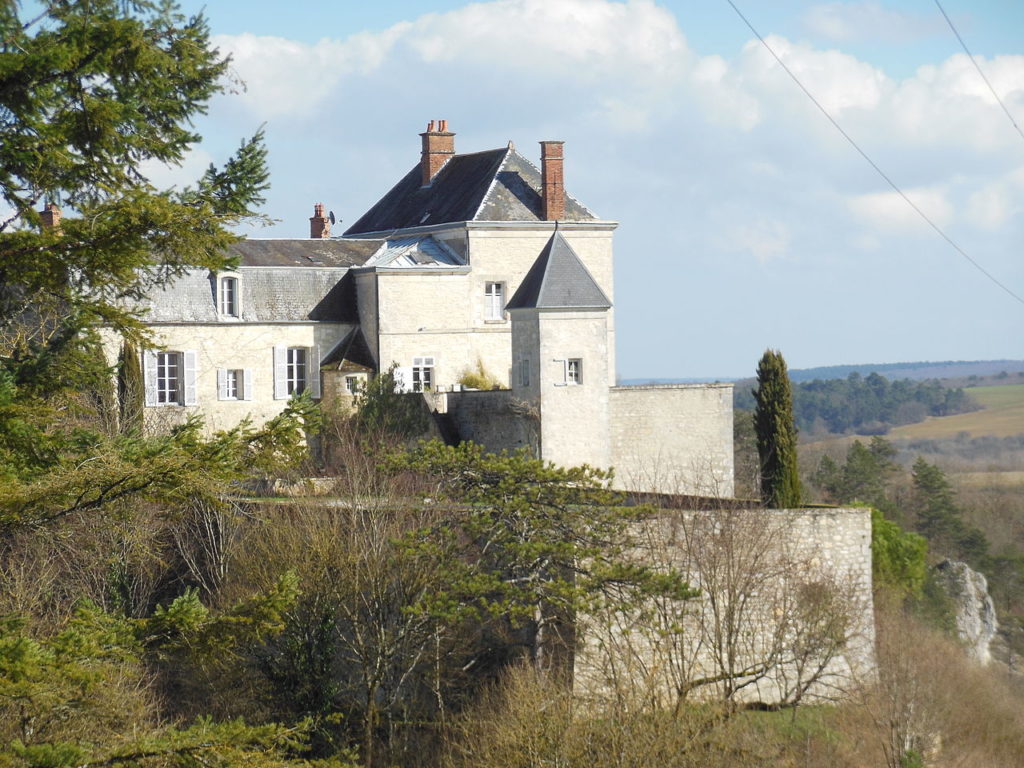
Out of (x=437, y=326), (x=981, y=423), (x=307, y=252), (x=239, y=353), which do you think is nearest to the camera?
(x=239, y=353)

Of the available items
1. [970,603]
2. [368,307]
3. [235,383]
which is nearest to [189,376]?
[235,383]

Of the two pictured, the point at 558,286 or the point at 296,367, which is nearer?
the point at 558,286

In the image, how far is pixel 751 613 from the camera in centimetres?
2027

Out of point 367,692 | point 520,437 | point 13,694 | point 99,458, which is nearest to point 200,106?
point 99,458

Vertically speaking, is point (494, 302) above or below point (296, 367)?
above

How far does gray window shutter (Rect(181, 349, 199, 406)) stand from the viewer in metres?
31.7

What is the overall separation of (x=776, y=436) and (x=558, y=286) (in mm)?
5586

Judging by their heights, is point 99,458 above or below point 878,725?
above

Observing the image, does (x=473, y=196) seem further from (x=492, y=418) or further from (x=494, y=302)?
(x=492, y=418)

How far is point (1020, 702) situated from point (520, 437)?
12.0 metres

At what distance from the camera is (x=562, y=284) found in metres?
Answer: 29.8

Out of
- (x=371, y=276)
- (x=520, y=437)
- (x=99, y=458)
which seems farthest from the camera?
(x=371, y=276)

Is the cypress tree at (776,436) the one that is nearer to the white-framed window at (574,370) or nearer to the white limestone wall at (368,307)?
the white-framed window at (574,370)

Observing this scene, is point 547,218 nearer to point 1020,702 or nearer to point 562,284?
point 562,284
